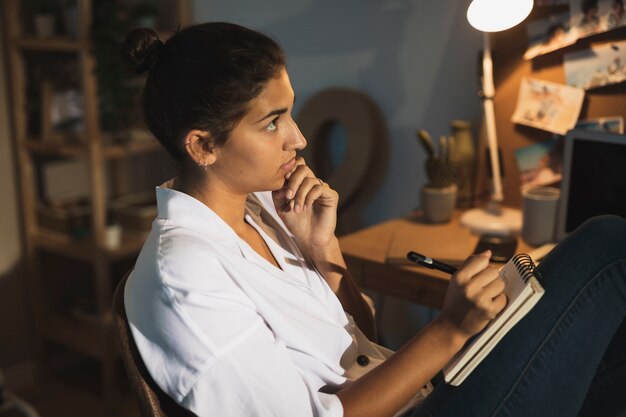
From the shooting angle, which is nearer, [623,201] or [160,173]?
[623,201]

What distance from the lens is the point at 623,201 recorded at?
143 centimetres

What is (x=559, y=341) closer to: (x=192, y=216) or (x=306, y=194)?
(x=306, y=194)

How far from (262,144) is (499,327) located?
16.6 inches

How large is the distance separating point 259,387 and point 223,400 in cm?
5

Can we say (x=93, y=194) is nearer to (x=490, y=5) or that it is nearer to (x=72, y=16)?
(x=72, y=16)

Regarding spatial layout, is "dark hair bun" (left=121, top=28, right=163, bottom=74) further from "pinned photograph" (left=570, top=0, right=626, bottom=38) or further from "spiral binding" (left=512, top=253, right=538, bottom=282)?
"pinned photograph" (left=570, top=0, right=626, bottom=38)

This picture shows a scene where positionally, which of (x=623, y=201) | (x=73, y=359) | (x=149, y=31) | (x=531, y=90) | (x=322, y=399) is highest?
(x=149, y=31)

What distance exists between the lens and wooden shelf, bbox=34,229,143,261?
237 cm

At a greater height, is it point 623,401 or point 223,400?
point 223,400

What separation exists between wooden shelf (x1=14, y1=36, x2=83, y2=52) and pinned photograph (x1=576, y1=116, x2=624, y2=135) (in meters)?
1.47

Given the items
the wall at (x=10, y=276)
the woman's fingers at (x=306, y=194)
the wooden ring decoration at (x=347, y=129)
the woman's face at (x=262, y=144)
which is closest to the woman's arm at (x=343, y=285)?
the woman's fingers at (x=306, y=194)

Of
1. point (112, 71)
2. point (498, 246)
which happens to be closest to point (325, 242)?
point (498, 246)

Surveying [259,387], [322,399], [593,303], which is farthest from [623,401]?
[259,387]

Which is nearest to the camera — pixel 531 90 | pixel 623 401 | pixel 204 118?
pixel 204 118
